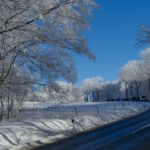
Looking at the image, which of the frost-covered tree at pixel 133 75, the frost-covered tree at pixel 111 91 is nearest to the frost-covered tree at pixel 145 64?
the frost-covered tree at pixel 133 75

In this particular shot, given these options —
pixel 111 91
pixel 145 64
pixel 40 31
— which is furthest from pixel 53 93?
pixel 111 91

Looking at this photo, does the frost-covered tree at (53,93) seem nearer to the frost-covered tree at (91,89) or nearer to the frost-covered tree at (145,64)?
the frost-covered tree at (145,64)

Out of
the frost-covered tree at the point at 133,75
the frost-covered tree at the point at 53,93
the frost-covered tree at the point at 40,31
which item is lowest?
the frost-covered tree at the point at 53,93

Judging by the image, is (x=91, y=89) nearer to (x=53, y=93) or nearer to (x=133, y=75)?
(x=133, y=75)

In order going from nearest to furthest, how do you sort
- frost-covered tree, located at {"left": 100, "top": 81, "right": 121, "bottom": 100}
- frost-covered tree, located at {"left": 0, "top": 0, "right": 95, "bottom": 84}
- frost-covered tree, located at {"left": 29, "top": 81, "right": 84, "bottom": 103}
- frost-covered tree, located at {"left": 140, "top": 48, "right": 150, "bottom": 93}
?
frost-covered tree, located at {"left": 0, "top": 0, "right": 95, "bottom": 84} → frost-covered tree, located at {"left": 29, "top": 81, "right": 84, "bottom": 103} → frost-covered tree, located at {"left": 140, "top": 48, "right": 150, "bottom": 93} → frost-covered tree, located at {"left": 100, "top": 81, "right": 121, "bottom": 100}

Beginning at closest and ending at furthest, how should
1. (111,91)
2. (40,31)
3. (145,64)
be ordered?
(40,31) → (145,64) → (111,91)

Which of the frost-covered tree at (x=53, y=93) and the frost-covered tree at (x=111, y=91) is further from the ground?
the frost-covered tree at (x=111, y=91)

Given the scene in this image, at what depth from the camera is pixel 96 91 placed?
193 meters

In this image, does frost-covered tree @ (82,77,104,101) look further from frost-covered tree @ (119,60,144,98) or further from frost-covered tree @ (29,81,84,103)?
frost-covered tree @ (29,81,84,103)

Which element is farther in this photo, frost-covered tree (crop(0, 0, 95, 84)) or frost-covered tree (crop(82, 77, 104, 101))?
frost-covered tree (crop(82, 77, 104, 101))

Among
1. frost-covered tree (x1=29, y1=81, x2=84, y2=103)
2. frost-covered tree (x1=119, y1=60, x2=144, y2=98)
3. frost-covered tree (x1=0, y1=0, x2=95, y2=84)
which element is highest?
frost-covered tree (x1=119, y1=60, x2=144, y2=98)

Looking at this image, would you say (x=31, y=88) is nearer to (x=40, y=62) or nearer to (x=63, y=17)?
(x=40, y=62)

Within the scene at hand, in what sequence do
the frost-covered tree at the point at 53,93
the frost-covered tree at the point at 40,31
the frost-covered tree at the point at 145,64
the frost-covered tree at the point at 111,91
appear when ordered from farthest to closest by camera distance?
the frost-covered tree at the point at 111,91, the frost-covered tree at the point at 145,64, the frost-covered tree at the point at 53,93, the frost-covered tree at the point at 40,31

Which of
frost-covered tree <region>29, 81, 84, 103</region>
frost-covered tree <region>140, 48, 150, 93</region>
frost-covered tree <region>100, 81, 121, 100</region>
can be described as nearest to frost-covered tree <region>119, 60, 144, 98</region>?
frost-covered tree <region>140, 48, 150, 93</region>
